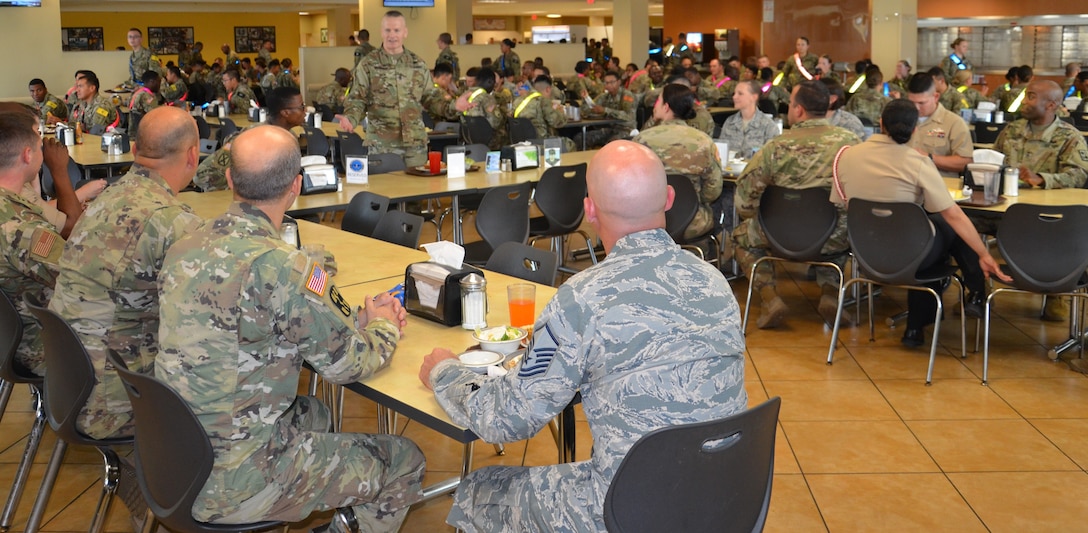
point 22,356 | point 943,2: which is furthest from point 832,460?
point 943,2

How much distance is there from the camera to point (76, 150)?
7.02m

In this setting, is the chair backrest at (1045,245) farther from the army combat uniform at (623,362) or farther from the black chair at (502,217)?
the army combat uniform at (623,362)

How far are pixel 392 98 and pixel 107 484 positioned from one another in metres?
4.29

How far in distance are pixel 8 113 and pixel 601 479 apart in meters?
2.48

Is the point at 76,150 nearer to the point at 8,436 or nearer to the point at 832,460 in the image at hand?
the point at 8,436

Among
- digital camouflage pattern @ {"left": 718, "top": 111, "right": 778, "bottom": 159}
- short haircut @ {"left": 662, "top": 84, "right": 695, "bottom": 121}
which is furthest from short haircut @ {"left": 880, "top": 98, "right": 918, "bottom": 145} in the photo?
digital camouflage pattern @ {"left": 718, "top": 111, "right": 778, "bottom": 159}

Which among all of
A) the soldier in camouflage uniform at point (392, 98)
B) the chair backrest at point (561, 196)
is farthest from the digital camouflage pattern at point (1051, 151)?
the soldier in camouflage uniform at point (392, 98)

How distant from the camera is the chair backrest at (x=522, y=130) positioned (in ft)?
29.2

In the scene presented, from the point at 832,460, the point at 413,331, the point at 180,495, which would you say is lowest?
the point at 832,460

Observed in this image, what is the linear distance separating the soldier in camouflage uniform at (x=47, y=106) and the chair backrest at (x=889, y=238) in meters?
6.88

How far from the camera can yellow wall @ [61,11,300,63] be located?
23.1 meters

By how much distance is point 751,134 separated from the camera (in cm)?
654

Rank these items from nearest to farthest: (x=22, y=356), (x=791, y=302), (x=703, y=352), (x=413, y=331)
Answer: (x=703, y=352) < (x=413, y=331) < (x=22, y=356) < (x=791, y=302)

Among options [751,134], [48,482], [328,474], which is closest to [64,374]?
[48,482]
